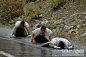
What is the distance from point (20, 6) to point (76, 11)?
9134 mm

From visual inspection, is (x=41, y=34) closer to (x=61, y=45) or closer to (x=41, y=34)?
(x=41, y=34)

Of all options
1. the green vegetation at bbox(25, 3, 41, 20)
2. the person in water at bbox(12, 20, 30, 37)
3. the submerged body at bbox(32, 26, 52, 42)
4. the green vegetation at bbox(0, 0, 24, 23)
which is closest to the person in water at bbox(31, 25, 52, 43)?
the submerged body at bbox(32, 26, 52, 42)

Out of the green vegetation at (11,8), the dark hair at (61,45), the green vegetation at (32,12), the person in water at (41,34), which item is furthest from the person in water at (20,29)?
the green vegetation at (11,8)

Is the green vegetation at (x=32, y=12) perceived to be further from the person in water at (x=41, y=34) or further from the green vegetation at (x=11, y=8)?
the person in water at (x=41, y=34)

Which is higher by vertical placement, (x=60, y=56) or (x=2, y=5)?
(x=2, y=5)

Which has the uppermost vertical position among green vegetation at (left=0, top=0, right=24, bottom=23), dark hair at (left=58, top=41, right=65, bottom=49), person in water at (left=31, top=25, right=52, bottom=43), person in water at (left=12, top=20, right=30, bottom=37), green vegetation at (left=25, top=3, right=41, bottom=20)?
green vegetation at (left=0, top=0, right=24, bottom=23)

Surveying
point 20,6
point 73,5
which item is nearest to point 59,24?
point 73,5

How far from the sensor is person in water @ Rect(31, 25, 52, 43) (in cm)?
1055

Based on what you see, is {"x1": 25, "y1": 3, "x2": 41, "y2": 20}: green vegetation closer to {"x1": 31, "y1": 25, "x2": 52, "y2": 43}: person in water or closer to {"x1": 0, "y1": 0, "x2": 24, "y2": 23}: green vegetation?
{"x1": 0, "y1": 0, "x2": 24, "y2": 23}: green vegetation

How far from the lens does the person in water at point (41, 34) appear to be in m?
10.5

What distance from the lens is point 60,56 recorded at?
7867mm

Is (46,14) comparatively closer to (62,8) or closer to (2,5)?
(62,8)

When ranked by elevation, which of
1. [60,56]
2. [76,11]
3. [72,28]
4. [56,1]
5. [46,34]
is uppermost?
[56,1]

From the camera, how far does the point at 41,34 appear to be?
11.0m
